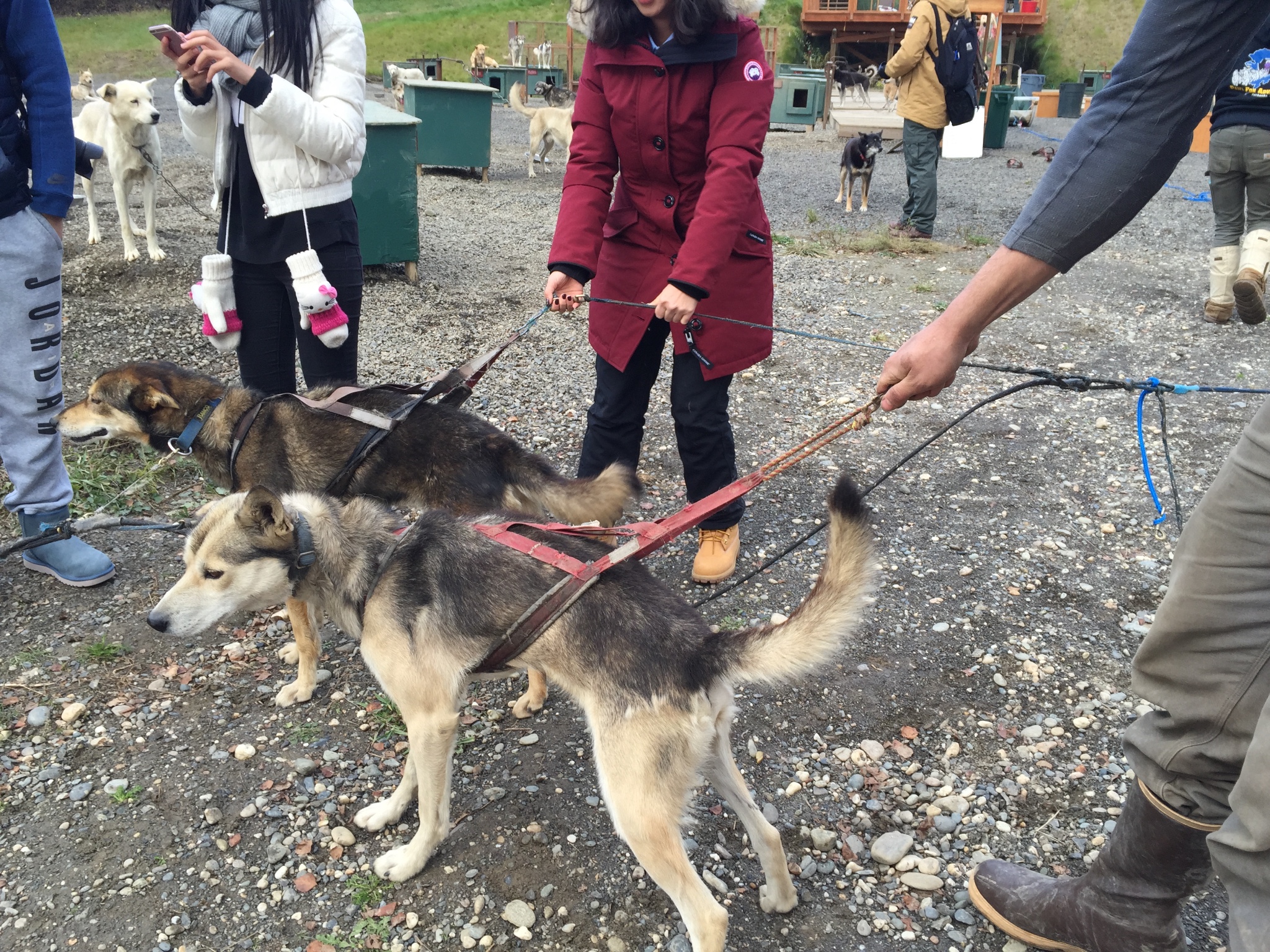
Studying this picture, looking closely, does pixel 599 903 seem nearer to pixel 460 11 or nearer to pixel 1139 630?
pixel 1139 630

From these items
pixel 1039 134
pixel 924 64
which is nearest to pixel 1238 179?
pixel 924 64

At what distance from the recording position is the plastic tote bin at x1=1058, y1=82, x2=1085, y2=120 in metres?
23.7

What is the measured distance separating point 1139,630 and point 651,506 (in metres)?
2.19

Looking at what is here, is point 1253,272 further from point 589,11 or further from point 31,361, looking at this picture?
point 31,361

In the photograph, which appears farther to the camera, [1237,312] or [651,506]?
[1237,312]

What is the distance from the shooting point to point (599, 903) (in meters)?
2.25

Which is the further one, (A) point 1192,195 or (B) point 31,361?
(A) point 1192,195

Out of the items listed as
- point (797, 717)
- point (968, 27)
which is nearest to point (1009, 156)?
point (968, 27)

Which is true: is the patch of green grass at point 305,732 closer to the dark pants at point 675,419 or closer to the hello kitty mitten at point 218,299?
the dark pants at point 675,419

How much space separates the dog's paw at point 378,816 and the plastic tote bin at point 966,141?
16691 mm

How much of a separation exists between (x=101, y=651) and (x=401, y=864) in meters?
1.64

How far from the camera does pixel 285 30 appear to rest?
3080 mm

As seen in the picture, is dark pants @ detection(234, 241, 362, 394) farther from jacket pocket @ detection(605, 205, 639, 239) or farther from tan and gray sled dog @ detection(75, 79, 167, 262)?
tan and gray sled dog @ detection(75, 79, 167, 262)

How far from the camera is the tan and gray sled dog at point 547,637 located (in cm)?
195
